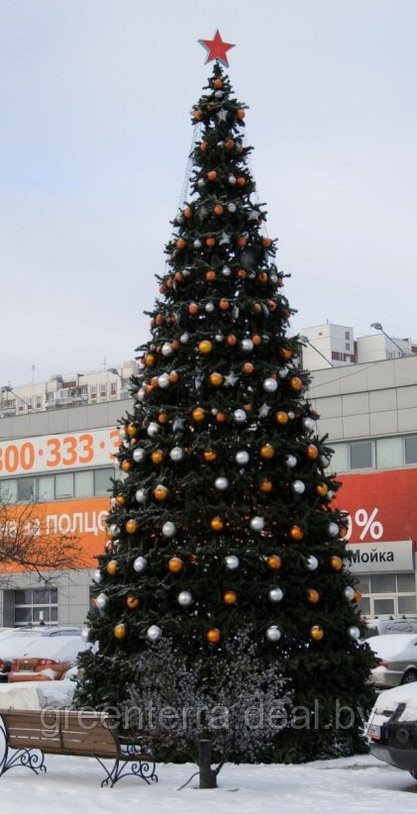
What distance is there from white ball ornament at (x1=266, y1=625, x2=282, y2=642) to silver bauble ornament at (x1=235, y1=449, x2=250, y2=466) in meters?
1.85

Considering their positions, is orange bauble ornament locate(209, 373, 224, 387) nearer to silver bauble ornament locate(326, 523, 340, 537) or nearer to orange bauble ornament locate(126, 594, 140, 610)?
silver bauble ornament locate(326, 523, 340, 537)

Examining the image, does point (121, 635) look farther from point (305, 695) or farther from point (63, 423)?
point (63, 423)

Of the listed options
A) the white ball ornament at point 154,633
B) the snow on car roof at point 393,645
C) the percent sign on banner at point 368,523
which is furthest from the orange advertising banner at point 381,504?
the white ball ornament at point 154,633

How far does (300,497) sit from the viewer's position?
558 inches

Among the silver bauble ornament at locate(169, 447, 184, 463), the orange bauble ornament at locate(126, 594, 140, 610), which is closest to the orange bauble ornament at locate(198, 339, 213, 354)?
the silver bauble ornament at locate(169, 447, 184, 463)

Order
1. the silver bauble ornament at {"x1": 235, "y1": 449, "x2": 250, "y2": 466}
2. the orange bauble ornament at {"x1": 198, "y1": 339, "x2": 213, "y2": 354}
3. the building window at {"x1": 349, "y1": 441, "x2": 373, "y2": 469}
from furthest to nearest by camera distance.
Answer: the building window at {"x1": 349, "y1": 441, "x2": 373, "y2": 469} → the orange bauble ornament at {"x1": 198, "y1": 339, "x2": 213, "y2": 354} → the silver bauble ornament at {"x1": 235, "y1": 449, "x2": 250, "y2": 466}

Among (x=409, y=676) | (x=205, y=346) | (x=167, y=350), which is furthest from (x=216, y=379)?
(x=409, y=676)

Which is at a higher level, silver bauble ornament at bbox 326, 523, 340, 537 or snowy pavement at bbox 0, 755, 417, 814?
silver bauble ornament at bbox 326, 523, 340, 537

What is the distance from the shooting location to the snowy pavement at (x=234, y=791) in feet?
34.6

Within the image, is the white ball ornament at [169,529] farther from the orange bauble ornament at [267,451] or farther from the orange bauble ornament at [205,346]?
the orange bauble ornament at [205,346]

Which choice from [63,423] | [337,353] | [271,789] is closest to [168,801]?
[271,789]

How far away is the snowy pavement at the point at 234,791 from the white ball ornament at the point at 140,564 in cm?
214

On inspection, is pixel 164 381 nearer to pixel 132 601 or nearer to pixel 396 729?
pixel 132 601

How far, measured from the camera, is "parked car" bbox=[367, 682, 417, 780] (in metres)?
11.5
